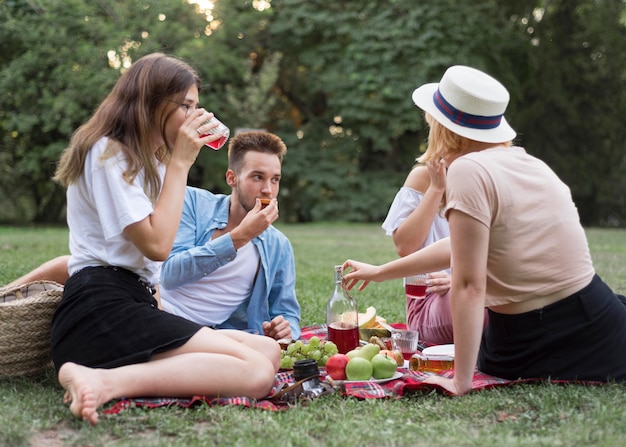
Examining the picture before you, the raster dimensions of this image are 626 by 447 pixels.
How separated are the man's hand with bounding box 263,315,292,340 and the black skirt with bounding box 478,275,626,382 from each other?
1.22m

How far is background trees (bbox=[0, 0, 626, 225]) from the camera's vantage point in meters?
16.8

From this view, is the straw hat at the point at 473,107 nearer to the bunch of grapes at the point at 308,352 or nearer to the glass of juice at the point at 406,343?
the glass of juice at the point at 406,343

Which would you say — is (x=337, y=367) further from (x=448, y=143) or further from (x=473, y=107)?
(x=473, y=107)

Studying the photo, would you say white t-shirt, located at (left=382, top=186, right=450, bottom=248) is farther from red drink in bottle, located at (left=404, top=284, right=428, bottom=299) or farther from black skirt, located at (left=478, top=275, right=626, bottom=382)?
black skirt, located at (left=478, top=275, right=626, bottom=382)

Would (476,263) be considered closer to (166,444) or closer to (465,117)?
(465,117)

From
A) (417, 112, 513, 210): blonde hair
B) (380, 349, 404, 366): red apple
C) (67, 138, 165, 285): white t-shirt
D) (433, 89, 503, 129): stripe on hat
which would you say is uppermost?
(433, 89, 503, 129): stripe on hat

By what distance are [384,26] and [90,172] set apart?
55.1 feet

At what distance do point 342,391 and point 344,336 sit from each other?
632 millimetres

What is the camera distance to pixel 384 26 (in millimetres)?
18594

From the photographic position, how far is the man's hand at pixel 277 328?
386cm

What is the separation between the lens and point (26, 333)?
3.23 m

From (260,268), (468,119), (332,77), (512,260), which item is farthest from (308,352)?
(332,77)

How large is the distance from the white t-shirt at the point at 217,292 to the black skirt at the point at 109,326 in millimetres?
862


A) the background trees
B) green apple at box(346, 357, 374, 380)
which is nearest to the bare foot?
green apple at box(346, 357, 374, 380)
